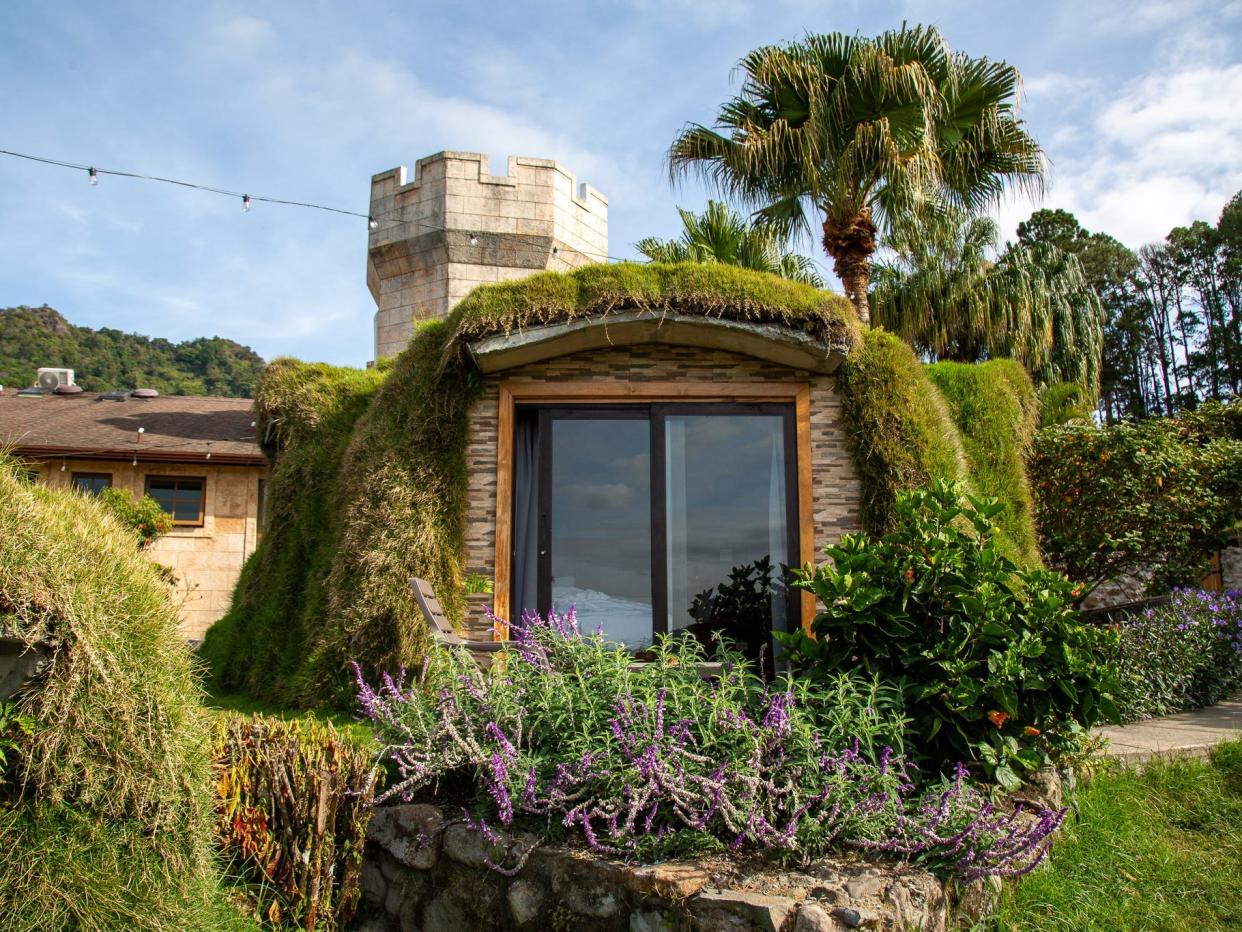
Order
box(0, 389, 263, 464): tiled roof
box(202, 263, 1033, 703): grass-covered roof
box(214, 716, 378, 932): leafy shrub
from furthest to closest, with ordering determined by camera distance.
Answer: box(0, 389, 263, 464): tiled roof → box(202, 263, 1033, 703): grass-covered roof → box(214, 716, 378, 932): leafy shrub

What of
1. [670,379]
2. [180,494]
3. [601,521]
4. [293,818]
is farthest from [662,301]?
[180,494]

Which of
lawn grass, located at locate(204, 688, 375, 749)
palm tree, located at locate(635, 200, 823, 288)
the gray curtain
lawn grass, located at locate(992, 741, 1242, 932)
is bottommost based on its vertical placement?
lawn grass, located at locate(992, 741, 1242, 932)

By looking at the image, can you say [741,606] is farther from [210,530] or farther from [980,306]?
[980,306]

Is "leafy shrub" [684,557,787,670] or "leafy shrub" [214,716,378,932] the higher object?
"leafy shrub" [684,557,787,670]

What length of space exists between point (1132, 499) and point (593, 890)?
800 cm

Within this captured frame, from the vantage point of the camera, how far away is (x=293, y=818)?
3625mm

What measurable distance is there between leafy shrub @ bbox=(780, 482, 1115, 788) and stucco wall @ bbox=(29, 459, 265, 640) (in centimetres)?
1456

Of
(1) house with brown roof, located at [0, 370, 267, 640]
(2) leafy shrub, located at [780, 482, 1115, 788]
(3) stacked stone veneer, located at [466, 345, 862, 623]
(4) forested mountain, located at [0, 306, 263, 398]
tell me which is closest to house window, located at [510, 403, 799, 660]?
(3) stacked stone veneer, located at [466, 345, 862, 623]

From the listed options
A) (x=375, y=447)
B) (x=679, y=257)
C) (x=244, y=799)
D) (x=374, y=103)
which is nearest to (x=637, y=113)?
(x=374, y=103)

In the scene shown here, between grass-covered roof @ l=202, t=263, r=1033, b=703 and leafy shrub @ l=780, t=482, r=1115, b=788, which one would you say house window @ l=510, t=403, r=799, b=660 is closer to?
grass-covered roof @ l=202, t=263, r=1033, b=703

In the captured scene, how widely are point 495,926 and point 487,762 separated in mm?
595

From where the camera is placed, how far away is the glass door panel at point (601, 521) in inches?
287

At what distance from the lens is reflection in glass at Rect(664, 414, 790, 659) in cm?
728

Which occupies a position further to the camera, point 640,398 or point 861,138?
point 861,138
